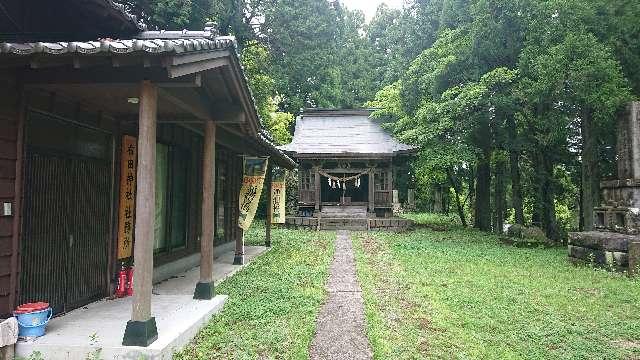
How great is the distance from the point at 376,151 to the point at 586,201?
1107 cm

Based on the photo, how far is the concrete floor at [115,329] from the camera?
15.3 ft

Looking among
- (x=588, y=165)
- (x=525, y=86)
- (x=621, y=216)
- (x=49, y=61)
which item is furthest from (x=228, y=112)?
(x=588, y=165)

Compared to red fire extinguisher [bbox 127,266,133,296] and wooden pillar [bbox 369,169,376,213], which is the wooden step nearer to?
wooden pillar [bbox 369,169,376,213]

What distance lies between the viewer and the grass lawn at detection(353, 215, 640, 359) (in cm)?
533

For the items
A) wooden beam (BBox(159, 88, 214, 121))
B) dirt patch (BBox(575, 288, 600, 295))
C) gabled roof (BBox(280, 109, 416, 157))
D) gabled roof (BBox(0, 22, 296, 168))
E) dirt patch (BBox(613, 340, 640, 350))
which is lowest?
dirt patch (BBox(613, 340, 640, 350))

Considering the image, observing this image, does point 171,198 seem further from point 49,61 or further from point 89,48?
point 89,48

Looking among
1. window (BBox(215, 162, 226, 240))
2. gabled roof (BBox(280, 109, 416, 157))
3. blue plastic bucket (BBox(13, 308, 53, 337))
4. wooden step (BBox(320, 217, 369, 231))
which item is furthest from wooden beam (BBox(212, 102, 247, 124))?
gabled roof (BBox(280, 109, 416, 157))

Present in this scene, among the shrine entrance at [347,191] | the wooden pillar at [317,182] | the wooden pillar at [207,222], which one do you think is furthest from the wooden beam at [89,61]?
the shrine entrance at [347,191]

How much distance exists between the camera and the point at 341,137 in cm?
2583

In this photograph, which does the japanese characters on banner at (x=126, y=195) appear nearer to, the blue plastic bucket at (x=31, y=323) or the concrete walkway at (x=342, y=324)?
the blue plastic bucket at (x=31, y=323)

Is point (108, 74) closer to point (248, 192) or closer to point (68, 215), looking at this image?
point (68, 215)

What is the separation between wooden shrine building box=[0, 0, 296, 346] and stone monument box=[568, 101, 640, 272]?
8.77 meters

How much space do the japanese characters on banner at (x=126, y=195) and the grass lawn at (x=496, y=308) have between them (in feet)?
13.1

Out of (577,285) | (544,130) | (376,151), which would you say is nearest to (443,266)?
(577,285)
